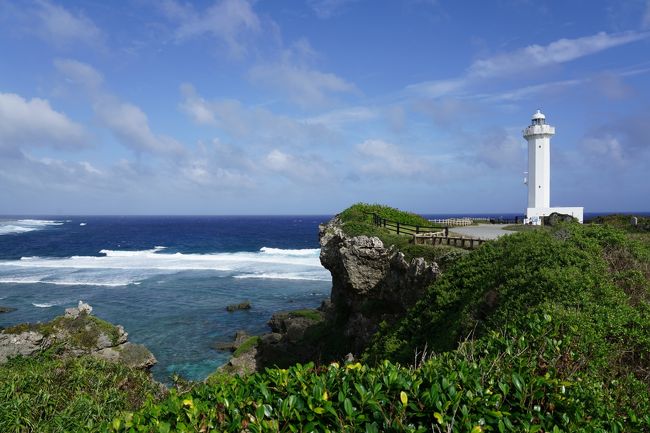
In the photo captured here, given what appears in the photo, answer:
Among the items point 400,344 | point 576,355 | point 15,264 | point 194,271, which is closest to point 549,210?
point 400,344

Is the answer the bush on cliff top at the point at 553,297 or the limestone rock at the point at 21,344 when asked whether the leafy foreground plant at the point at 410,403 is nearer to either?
the bush on cliff top at the point at 553,297

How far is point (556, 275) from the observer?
10.4 metres

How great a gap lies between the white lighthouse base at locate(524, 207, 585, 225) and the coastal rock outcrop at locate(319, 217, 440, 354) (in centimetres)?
2212

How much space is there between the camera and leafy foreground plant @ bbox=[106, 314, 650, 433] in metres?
4.67

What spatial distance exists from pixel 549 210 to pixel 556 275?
33.0 meters

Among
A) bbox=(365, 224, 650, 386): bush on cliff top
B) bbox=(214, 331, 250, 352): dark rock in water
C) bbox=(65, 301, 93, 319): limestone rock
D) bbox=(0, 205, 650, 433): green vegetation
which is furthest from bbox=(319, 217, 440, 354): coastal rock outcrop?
bbox=(65, 301, 93, 319): limestone rock

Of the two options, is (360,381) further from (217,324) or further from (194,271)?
(194,271)

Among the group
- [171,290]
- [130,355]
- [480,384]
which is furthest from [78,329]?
[480,384]

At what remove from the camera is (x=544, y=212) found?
1564 inches

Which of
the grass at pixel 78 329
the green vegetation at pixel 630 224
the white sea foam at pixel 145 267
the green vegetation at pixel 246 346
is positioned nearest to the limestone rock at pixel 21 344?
the grass at pixel 78 329

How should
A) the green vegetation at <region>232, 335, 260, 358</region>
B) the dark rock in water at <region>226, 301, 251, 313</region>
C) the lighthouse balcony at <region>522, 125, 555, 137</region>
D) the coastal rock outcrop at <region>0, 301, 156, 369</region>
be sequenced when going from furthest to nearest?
the lighthouse balcony at <region>522, 125, 555, 137</region> → the dark rock in water at <region>226, 301, 251, 313</region> → the green vegetation at <region>232, 335, 260, 358</region> → the coastal rock outcrop at <region>0, 301, 156, 369</region>

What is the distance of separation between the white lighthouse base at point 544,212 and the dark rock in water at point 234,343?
27445mm

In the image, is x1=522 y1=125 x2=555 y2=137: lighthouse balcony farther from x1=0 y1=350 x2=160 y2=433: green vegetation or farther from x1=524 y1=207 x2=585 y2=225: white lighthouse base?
x1=0 y1=350 x2=160 y2=433: green vegetation

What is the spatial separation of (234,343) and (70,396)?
60.5 ft
